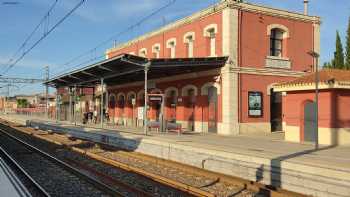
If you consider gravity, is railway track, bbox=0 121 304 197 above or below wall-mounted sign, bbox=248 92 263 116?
below

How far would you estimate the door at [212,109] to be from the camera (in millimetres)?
24844

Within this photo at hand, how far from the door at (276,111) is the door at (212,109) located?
3682mm

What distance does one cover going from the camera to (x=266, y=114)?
25062 mm

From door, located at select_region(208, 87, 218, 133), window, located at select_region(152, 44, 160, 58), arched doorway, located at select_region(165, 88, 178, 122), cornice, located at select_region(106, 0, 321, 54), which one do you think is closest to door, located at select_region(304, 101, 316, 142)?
door, located at select_region(208, 87, 218, 133)

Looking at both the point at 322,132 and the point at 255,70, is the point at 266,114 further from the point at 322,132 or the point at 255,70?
the point at 322,132

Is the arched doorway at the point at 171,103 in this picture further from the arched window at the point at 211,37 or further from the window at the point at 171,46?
the arched window at the point at 211,37

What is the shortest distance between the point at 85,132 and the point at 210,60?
9.51 metres

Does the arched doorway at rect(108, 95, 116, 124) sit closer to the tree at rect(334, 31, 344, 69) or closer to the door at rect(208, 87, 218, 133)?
the door at rect(208, 87, 218, 133)

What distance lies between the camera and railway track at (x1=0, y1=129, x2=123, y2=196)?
33.7 feet

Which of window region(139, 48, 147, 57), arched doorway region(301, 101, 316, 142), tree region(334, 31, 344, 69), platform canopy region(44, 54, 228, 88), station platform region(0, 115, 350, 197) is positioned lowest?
station platform region(0, 115, 350, 197)

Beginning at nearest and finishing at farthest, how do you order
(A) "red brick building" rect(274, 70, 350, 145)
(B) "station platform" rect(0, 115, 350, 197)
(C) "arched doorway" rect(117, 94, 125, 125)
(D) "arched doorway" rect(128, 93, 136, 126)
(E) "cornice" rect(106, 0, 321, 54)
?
(B) "station platform" rect(0, 115, 350, 197), (A) "red brick building" rect(274, 70, 350, 145), (E) "cornice" rect(106, 0, 321, 54), (D) "arched doorway" rect(128, 93, 136, 126), (C) "arched doorway" rect(117, 94, 125, 125)

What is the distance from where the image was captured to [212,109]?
2508 centimetres

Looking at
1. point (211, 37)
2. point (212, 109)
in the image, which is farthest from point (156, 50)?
point (212, 109)

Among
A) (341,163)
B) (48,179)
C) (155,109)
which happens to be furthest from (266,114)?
(48,179)
